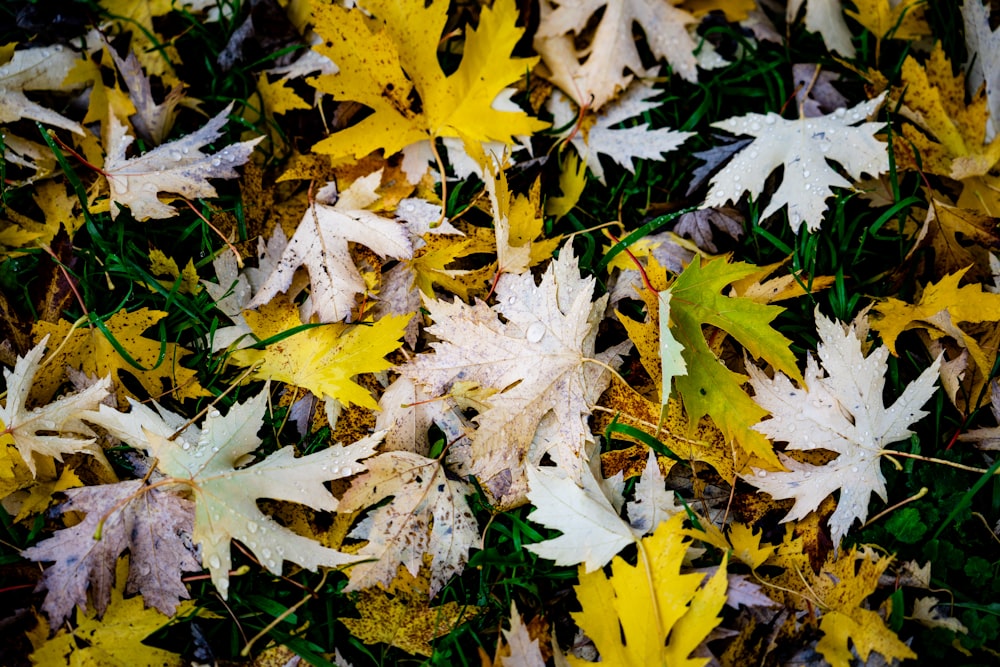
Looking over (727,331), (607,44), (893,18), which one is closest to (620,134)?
(607,44)

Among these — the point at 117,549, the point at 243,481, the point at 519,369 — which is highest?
the point at 519,369

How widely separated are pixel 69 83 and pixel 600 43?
1.48 meters

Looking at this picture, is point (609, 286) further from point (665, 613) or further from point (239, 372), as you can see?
point (239, 372)

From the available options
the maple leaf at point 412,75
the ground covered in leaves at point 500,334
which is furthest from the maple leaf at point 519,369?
the maple leaf at point 412,75

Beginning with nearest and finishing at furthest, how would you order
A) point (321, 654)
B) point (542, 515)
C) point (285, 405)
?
point (542, 515) → point (321, 654) → point (285, 405)

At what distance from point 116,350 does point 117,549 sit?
489 mm

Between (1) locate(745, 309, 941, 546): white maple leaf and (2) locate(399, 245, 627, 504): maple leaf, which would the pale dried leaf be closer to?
(2) locate(399, 245, 627, 504): maple leaf

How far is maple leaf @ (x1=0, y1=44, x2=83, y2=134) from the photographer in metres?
1.71

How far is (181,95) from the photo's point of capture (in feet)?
5.99

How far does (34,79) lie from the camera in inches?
70.3

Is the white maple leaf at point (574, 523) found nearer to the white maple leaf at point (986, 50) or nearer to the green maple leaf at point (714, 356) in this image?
the green maple leaf at point (714, 356)

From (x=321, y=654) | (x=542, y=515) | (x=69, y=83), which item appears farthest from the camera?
(x=69, y=83)

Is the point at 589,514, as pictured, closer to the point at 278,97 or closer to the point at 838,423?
the point at 838,423

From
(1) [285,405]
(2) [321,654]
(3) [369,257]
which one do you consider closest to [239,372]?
(1) [285,405]
